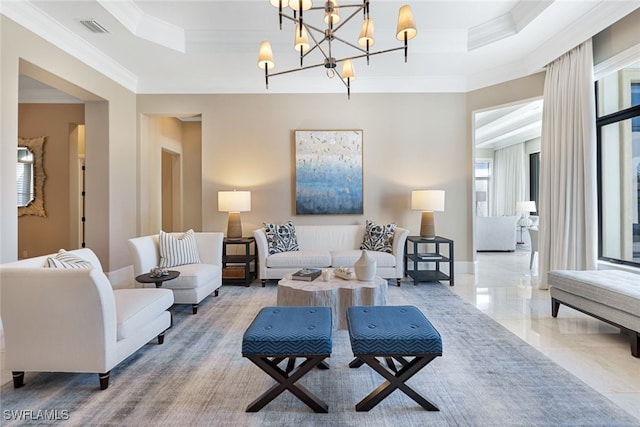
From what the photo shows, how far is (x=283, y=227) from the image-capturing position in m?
5.02

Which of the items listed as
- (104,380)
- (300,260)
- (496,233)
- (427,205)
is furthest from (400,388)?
(496,233)

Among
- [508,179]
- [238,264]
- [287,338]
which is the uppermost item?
[508,179]

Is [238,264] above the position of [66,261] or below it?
below

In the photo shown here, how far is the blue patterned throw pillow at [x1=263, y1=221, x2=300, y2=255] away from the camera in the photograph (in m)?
4.87

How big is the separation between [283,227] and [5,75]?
11.2ft

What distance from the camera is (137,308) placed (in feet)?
7.75

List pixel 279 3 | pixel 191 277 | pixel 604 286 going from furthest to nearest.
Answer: pixel 191 277, pixel 604 286, pixel 279 3

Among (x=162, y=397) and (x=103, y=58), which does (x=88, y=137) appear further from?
(x=162, y=397)

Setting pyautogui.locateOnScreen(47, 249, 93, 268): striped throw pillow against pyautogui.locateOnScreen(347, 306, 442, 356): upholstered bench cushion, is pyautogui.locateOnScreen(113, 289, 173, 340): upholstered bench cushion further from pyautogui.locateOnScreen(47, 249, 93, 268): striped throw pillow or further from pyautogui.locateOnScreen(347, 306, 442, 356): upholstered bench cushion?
pyautogui.locateOnScreen(347, 306, 442, 356): upholstered bench cushion

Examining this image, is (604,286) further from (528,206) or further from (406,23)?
(528,206)

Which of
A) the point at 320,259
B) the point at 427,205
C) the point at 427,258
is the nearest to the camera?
the point at 320,259

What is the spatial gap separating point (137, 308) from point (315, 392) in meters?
1.38

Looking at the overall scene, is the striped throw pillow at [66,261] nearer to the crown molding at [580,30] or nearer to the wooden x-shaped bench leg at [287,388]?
the wooden x-shaped bench leg at [287,388]

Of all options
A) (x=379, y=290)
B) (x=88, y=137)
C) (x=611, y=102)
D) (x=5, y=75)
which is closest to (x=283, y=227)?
(x=379, y=290)
